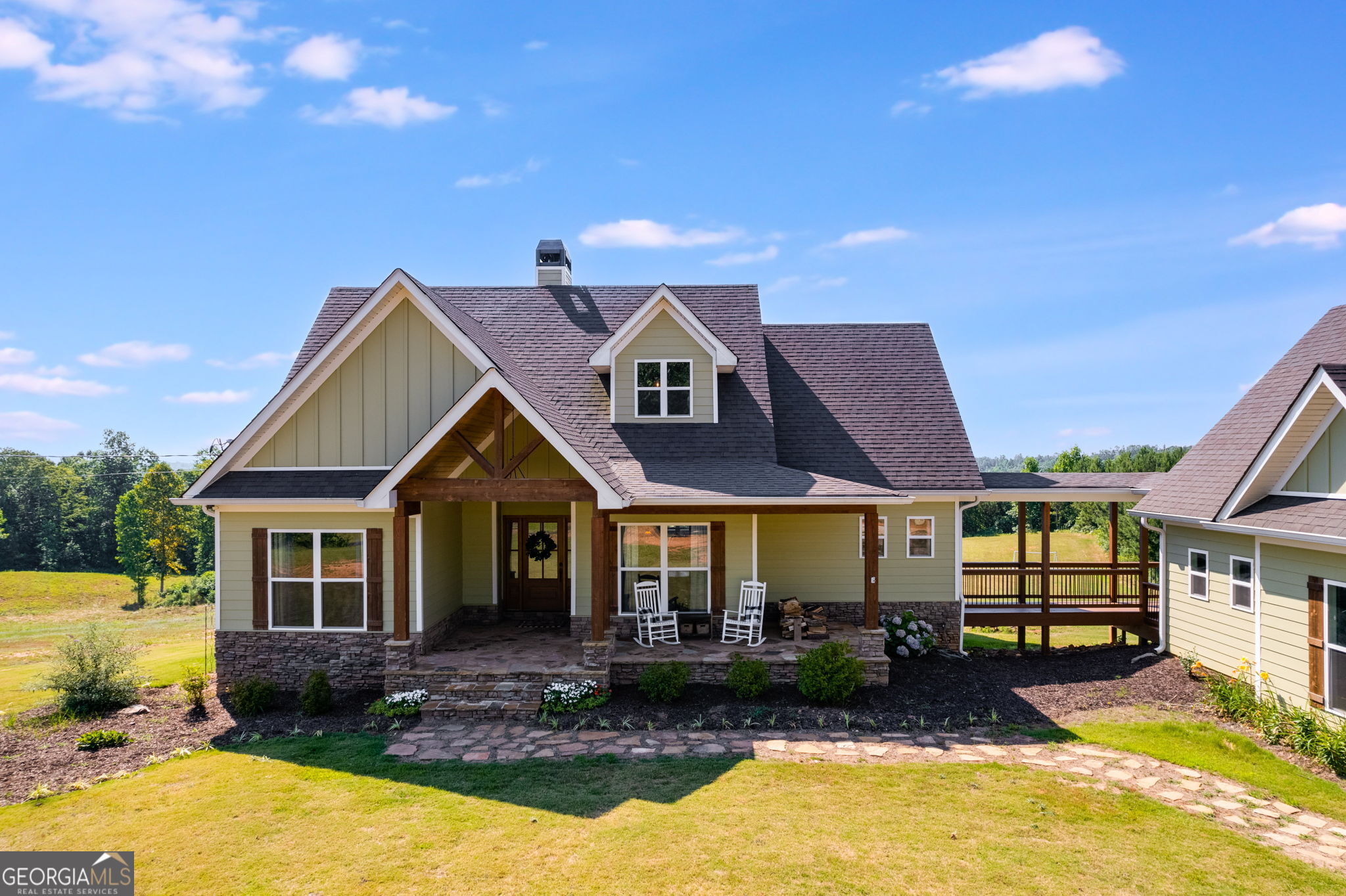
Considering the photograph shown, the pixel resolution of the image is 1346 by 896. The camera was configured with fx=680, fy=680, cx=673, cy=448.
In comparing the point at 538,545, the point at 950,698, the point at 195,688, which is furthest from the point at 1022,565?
the point at 195,688

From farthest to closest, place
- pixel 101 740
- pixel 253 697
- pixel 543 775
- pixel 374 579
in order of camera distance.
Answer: pixel 374 579, pixel 253 697, pixel 101 740, pixel 543 775

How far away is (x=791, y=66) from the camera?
13.6m

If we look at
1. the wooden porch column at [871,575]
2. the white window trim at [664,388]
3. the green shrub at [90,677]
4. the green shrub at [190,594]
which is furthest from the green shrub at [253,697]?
the green shrub at [190,594]

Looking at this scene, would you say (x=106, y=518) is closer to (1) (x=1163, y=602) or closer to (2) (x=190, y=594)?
(2) (x=190, y=594)

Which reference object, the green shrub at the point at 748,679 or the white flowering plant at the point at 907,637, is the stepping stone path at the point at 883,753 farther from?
the white flowering plant at the point at 907,637

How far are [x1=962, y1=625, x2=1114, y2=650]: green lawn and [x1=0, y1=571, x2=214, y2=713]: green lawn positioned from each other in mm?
18314

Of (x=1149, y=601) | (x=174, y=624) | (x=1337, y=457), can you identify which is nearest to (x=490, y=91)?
(x=1337, y=457)

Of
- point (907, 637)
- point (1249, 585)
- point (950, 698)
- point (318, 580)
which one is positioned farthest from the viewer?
point (907, 637)

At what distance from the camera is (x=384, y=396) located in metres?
12.2

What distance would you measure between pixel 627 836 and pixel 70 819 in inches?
238

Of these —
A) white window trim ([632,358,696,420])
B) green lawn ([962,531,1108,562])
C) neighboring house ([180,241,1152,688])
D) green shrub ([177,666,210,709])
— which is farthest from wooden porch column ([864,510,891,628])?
green lawn ([962,531,1108,562])

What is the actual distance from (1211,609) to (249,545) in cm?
1729

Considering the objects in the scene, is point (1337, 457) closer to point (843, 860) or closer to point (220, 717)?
point (843, 860)

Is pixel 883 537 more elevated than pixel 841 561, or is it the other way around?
pixel 883 537
